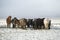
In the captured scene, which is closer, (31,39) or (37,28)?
(31,39)

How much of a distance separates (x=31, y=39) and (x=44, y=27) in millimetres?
4830

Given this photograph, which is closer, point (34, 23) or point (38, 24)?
point (38, 24)

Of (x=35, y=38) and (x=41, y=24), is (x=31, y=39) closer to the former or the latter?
(x=35, y=38)

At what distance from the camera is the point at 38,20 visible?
15.0 meters

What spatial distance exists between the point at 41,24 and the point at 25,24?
0.95m

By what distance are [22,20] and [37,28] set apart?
1119 millimetres

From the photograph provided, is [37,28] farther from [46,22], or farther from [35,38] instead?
[35,38]

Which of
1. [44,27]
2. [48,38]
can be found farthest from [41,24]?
[48,38]

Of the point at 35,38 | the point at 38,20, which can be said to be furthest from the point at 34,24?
the point at 35,38

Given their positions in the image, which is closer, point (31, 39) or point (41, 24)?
point (31, 39)

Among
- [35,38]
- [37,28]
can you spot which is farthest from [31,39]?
[37,28]

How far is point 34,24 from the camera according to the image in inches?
593

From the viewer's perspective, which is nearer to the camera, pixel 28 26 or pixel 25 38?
pixel 25 38

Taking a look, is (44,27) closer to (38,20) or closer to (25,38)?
(38,20)
